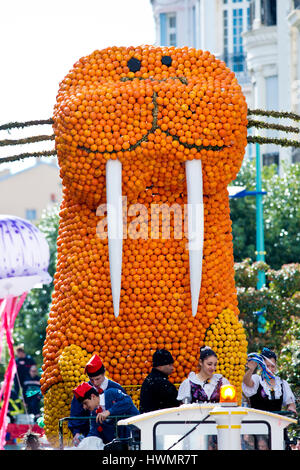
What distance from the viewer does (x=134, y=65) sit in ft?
32.4

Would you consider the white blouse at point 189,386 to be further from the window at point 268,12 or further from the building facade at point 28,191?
the building facade at point 28,191

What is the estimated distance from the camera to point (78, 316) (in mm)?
9719

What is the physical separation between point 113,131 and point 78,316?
1.70m

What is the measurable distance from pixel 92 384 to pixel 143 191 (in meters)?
1.94

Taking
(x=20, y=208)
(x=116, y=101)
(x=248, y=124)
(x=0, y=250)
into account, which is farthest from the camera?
(x=20, y=208)

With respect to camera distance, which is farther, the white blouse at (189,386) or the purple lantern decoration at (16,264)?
the purple lantern decoration at (16,264)

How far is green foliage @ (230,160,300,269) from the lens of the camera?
22.4 m

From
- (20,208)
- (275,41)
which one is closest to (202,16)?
(275,41)

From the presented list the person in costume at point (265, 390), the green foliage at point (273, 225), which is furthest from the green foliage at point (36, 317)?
the person in costume at point (265, 390)

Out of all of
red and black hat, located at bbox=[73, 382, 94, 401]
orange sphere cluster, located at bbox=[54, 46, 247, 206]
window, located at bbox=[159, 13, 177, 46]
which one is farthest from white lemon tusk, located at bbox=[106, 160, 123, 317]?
window, located at bbox=[159, 13, 177, 46]

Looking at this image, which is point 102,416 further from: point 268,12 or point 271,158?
point 268,12

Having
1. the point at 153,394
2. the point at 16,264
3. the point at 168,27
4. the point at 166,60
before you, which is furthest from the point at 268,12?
the point at 153,394

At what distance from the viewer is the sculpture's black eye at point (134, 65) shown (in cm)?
988

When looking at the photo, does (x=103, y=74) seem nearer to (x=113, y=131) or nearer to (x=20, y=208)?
(x=113, y=131)
